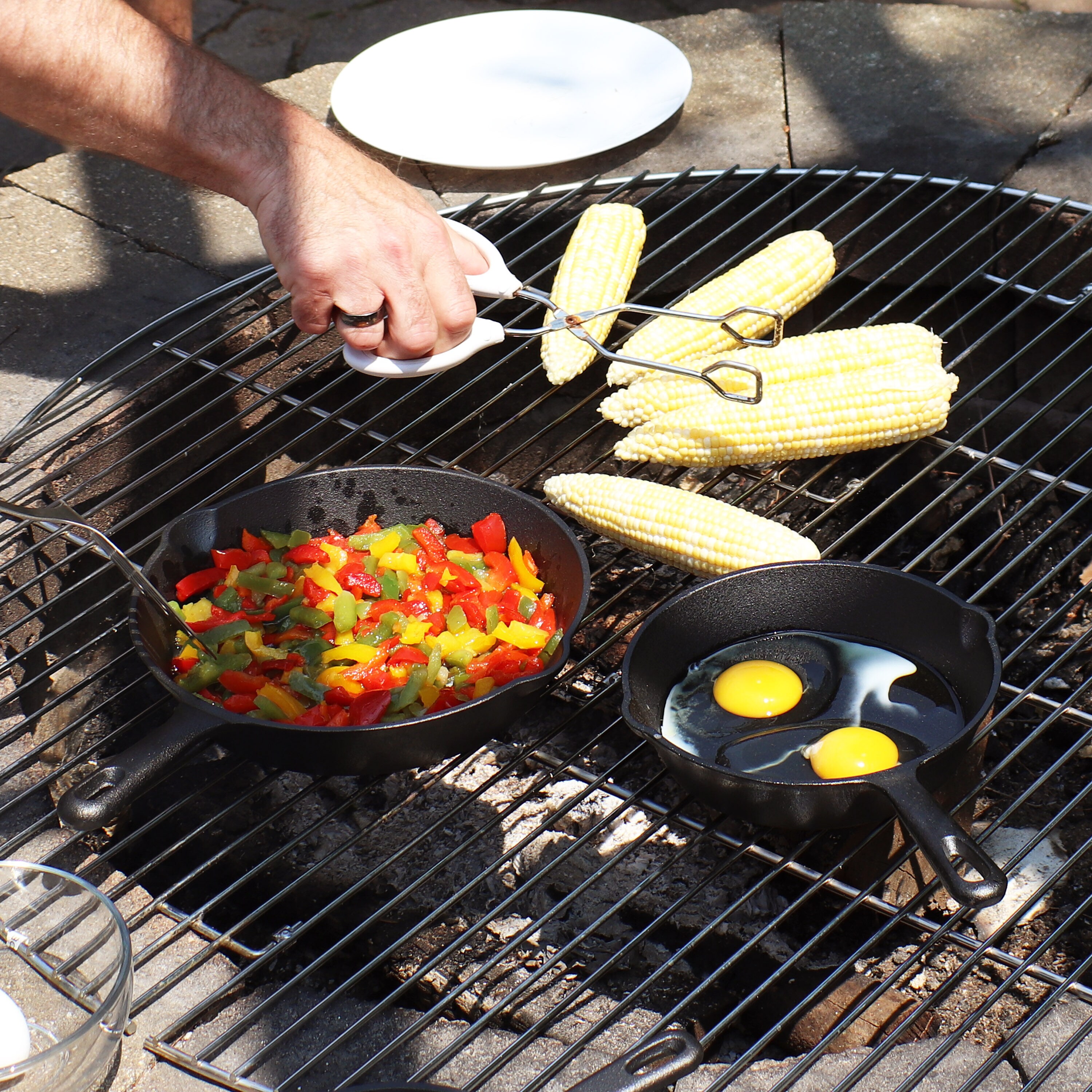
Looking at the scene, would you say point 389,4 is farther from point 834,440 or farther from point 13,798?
point 13,798

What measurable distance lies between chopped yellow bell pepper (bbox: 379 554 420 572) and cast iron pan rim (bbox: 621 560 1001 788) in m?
0.48

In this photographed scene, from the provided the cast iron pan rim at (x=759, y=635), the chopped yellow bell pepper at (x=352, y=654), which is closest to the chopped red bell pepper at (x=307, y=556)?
the chopped yellow bell pepper at (x=352, y=654)

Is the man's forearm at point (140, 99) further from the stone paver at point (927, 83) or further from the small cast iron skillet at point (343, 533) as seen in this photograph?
the stone paver at point (927, 83)

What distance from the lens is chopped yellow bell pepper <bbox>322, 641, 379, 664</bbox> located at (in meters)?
1.95

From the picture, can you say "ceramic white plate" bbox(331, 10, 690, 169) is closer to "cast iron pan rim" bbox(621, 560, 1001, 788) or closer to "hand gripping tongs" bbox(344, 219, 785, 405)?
"hand gripping tongs" bbox(344, 219, 785, 405)

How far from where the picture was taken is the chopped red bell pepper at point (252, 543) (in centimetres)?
215

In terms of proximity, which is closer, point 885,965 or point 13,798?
point 13,798

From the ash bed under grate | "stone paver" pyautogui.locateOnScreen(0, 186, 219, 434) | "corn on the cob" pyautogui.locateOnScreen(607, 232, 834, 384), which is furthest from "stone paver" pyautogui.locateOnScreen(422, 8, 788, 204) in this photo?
"stone paver" pyautogui.locateOnScreen(0, 186, 219, 434)

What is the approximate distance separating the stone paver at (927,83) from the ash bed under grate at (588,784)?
25 centimetres

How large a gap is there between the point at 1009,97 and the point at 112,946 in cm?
328

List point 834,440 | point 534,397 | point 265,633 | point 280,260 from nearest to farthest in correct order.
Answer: point 265,633 < point 280,260 < point 834,440 < point 534,397

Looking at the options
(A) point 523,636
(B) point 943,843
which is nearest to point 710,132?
(A) point 523,636

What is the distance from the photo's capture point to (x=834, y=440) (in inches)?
95.6

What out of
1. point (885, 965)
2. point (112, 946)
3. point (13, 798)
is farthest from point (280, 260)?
point (885, 965)
